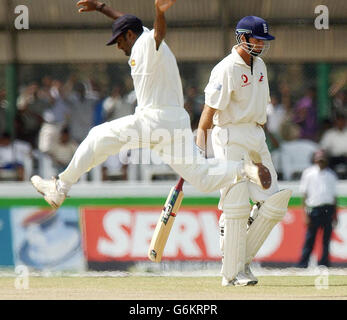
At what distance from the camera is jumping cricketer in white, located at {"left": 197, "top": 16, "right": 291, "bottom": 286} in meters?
8.07

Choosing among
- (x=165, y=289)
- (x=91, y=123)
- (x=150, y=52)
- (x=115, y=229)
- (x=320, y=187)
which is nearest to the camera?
(x=150, y=52)

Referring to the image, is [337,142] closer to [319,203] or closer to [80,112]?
[319,203]

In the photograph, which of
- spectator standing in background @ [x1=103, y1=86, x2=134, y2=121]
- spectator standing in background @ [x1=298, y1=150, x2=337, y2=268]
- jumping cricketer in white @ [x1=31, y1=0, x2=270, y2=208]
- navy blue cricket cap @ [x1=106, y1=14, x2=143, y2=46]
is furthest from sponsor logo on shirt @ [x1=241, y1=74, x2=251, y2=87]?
spectator standing in background @ [x1=103, y1=86, x2=134, y2=121]

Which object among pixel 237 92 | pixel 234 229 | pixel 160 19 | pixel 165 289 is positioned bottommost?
pixel 165 289

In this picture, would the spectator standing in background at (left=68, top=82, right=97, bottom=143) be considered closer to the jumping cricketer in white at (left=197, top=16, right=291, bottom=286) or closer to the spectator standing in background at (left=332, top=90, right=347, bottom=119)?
the spectator standing in background at (left=332, top=90, right=347, bottom=119)

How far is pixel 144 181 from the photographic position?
40.9 feet

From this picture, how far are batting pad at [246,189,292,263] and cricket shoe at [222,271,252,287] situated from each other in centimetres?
23

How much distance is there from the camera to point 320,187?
483 inches

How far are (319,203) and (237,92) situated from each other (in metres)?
4.52

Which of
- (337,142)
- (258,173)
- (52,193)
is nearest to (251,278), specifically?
(258,173)

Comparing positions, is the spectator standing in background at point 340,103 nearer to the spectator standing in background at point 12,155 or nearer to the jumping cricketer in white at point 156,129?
the spectator standing in background at point 12,155
